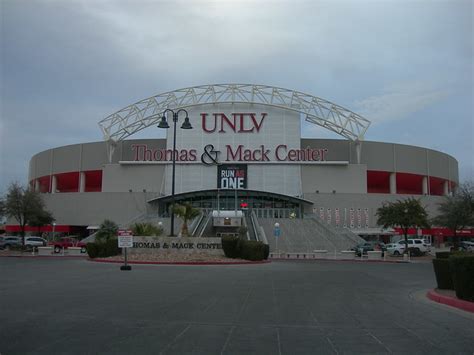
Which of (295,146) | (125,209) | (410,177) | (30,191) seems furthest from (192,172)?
(410,177)

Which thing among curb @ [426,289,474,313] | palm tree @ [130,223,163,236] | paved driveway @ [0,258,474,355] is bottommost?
paved driveway @ [0,258,474,355]

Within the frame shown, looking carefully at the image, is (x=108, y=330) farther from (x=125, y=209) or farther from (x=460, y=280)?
(x=125, y=209)

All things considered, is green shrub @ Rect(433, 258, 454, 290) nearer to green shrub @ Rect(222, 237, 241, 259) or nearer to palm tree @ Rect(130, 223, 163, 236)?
green shrub @ Rect(222, 237, 241, 259)

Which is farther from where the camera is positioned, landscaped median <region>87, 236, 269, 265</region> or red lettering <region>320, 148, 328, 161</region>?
red lettering <region>320, 148, 328, 161</region>

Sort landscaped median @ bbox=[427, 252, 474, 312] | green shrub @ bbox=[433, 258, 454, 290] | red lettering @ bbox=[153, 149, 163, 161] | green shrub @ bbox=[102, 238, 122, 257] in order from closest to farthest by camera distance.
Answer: landscaped median @ bbox=[427, 252, 474, 312], green shrub @ bbox=[433, 258, 454, 290], green shrub @ bbox=[102, 238, 122, 257], red lettering @ bbox=[153, 149, 163, 161]

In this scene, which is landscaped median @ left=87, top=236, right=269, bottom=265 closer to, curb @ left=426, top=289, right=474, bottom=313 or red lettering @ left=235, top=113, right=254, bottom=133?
curb @ left=426, top=289, right=474, bottom=313

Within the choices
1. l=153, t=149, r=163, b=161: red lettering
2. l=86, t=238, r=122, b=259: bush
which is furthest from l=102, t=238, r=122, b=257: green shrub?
l=153, t=149, r=163, b=161: red lettering

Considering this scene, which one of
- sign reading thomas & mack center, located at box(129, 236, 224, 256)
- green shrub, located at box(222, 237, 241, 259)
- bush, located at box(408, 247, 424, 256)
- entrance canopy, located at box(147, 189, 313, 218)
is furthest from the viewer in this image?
entrance canopy, located at box(147, 189, 313, 218)

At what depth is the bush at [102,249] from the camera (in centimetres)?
3272

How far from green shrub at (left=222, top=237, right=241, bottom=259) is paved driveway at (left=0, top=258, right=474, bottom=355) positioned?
1617 centimetres

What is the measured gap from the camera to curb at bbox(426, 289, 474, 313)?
37.9ft

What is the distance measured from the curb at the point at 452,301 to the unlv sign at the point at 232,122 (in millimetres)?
64364

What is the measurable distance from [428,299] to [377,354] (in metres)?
7.79

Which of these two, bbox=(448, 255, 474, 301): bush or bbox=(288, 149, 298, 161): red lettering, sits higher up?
bbox=(288, 149, 298, 161): red lettering
